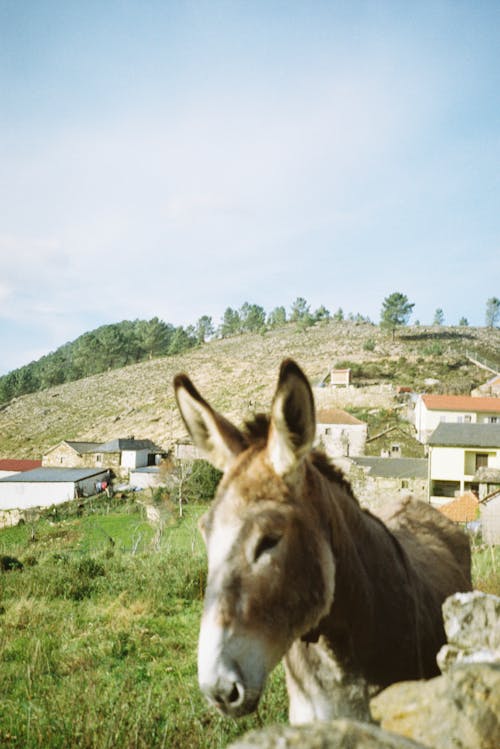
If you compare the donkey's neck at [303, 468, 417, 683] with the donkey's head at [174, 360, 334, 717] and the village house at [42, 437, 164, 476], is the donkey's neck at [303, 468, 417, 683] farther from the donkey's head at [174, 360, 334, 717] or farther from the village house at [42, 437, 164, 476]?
the village house at [42, 437, 164, 476]

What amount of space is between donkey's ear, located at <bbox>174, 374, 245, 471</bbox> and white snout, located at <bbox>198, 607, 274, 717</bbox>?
80 centimetres

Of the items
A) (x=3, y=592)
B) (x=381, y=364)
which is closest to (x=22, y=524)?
(x=3, y=592)

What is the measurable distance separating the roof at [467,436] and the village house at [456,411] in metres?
10.0

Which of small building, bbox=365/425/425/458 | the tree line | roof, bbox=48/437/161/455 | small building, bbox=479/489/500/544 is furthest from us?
the tree line

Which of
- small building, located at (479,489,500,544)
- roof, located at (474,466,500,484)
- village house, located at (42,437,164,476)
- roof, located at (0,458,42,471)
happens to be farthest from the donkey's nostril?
roof, located at (0,458,42,471)

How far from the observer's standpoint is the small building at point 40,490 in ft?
157

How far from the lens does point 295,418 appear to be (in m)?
2.12

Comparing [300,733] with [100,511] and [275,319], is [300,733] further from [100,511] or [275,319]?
[275,319]

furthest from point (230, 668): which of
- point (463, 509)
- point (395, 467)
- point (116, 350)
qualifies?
point (116, 350)

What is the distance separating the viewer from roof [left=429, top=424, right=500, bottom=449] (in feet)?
119

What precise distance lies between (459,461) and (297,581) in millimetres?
37961

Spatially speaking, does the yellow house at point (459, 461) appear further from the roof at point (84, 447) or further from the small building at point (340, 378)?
the roof at point (84, 447)

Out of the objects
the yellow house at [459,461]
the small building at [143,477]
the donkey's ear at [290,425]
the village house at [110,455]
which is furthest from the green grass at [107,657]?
the village house at [110,455]

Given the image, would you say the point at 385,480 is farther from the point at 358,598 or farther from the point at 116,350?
the point at 116,350
